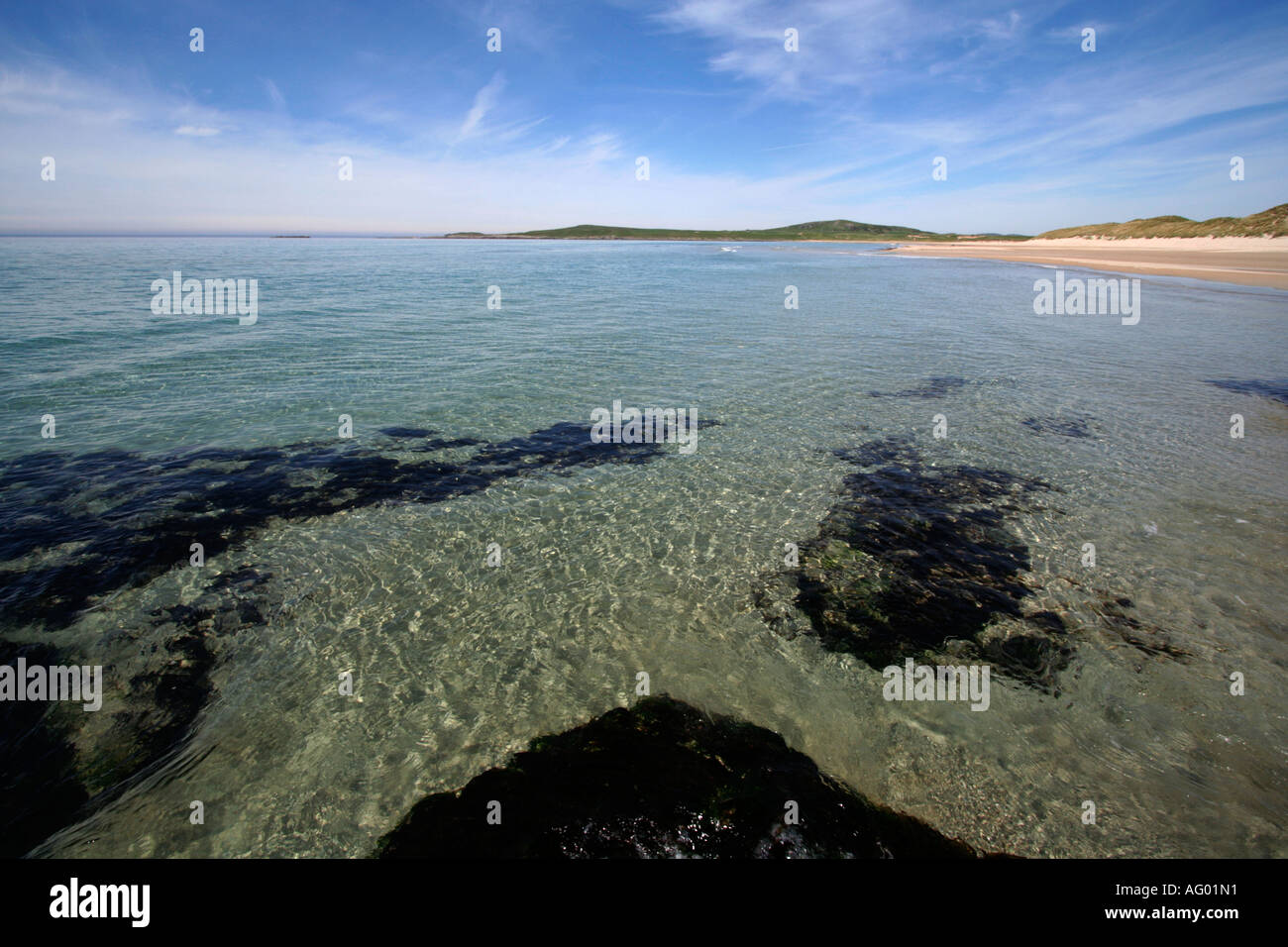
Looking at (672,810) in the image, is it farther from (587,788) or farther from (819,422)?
(819,422)

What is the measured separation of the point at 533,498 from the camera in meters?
11.5

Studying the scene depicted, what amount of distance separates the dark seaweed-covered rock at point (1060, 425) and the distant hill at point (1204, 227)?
8430 centimetres

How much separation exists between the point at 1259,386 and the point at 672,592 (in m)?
23.6

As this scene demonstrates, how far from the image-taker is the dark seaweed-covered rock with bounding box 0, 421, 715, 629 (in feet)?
28.5

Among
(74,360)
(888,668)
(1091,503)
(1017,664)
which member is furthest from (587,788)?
(74,360)

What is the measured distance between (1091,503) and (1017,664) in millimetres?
6093

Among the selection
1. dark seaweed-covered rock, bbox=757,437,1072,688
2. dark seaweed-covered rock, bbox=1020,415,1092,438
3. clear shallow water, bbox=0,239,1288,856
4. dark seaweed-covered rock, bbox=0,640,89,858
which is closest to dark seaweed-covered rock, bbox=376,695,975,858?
clear shallow water, bbox=0,239,1288,856

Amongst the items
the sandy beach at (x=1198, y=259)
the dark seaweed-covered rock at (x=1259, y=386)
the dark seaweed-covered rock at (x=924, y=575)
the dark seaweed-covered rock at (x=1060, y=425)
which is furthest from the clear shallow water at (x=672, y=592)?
the sandy beach at (x=1198, y=259)

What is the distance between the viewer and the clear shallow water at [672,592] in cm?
557

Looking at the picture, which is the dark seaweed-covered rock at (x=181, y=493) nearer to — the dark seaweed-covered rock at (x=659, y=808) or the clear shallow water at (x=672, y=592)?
the clear shallow water at (x=672, y=592)

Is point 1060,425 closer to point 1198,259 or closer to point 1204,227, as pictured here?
point 1198,259

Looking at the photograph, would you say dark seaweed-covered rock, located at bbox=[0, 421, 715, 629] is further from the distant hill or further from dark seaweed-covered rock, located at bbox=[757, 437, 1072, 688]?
the distant hill

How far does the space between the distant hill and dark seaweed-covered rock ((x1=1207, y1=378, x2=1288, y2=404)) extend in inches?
2948

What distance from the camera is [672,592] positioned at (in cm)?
873
